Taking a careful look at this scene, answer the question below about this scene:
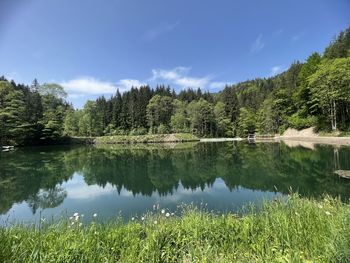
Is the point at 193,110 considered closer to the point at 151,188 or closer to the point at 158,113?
the point at 158,113

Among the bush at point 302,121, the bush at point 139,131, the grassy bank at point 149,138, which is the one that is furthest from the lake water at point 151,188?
the bush at point 139,131

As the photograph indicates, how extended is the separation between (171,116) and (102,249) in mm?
58787

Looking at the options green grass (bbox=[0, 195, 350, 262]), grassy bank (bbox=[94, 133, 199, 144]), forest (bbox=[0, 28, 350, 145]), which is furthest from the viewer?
grassy bank (bbox=[94, 133, 199, 144])

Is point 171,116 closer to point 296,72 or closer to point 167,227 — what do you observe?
point 296,72

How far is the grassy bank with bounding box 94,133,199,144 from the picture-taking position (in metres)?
56.8

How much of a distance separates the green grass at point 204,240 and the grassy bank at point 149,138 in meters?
51.7

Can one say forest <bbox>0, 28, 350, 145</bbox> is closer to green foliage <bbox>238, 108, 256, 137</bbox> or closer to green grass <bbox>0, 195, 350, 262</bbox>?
green foliage <bbox>238, 108, 256, 137</bbox>

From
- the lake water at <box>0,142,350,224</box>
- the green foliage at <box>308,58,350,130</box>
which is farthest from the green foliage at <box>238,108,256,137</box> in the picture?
the lake water at <box>0,142,350,224</box>

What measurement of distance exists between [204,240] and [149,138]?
54.0 metres

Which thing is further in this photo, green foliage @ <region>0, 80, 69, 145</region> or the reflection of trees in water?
green foliage @ <region>0, 80, 69, 145</region>

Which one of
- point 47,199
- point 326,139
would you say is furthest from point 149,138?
point 47,199

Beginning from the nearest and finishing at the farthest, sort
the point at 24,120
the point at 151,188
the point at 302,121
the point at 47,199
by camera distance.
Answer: the point at 47,199 < the point at 151,188 < the point at 302,121 < the point at 24,120

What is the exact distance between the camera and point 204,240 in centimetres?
426

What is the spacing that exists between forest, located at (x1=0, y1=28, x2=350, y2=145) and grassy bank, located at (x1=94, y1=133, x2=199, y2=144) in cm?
251
